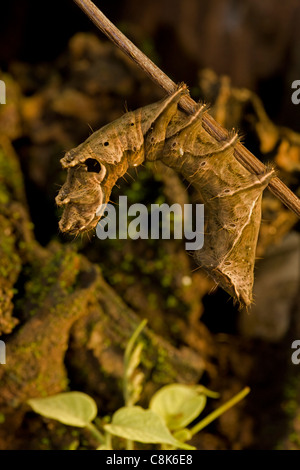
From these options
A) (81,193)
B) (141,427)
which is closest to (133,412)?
(141,427)

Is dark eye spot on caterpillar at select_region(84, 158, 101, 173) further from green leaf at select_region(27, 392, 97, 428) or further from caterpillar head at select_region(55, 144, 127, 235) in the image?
green leaf at select_region(27, 392, 97, 428)

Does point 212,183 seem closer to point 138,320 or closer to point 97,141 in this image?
point 97,141

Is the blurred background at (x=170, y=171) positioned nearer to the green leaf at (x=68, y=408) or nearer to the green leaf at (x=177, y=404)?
the green leaf at (x=68, y=408)

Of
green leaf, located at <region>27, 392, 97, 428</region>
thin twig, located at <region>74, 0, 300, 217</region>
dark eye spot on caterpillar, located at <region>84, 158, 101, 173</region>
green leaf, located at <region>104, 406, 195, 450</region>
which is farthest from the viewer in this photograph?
green leaf, located at <region>27, 392, 97, 428</region>

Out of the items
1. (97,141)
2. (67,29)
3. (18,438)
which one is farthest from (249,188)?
(67,29)

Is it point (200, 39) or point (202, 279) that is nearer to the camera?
point (202, 279)

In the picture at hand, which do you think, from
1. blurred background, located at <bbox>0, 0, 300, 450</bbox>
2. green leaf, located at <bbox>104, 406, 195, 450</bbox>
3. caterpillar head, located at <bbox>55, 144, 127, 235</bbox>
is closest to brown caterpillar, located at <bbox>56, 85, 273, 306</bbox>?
caterpillar head, located at <bbox>55, 144, 127, 235</bbox>
